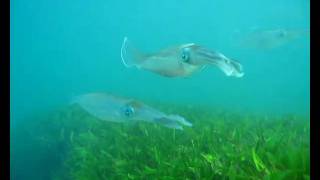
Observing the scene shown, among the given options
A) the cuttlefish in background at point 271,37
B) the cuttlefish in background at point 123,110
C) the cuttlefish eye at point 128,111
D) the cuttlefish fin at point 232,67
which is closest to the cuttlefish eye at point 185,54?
the cuttlefish fin at point 232,67

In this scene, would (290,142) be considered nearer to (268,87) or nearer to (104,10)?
(268,87)

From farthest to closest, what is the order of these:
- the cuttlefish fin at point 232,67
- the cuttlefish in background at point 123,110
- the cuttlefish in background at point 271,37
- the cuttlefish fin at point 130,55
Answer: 1. the cuttlefish in background at point 271,37
2. the cuttlefish fin at point 130,55
3. the cuttlefish in background at point 123,110
4. the cuttlefish fin at point 232,67

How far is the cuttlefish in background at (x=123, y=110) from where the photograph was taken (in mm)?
2814

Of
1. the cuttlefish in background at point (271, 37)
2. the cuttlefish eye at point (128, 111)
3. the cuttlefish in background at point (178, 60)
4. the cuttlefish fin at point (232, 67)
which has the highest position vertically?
the cuttlefish in background at point (271, 37)

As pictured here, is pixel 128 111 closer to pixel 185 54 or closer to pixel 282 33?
pixel 185 54

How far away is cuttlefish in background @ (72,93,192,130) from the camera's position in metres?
2.81

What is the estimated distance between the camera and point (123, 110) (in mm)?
3096

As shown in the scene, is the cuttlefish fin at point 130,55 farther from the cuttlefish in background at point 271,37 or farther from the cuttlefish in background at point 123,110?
the cuttlefish in background at point 271,37

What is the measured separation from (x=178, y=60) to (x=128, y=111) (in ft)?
1.75

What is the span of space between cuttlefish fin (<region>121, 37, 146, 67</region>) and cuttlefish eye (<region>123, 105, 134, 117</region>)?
313 mm

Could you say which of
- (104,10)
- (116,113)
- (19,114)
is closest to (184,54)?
(116,113)

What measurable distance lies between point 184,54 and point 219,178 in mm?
853

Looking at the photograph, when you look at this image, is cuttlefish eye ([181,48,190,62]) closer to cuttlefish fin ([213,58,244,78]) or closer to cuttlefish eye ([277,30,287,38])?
cuttlefish fin ([213,58,244,78])
